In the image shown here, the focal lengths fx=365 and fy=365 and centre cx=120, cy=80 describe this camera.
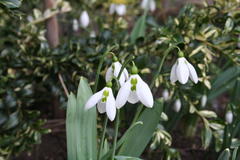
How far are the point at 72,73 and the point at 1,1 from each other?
27.1 inches

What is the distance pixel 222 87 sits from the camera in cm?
202

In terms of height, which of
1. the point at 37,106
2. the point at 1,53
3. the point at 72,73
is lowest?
the point at 37,106

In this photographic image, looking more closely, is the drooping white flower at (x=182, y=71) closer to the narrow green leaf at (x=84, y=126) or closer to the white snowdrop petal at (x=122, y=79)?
the white snowdrop petal at (x=122, y=79)

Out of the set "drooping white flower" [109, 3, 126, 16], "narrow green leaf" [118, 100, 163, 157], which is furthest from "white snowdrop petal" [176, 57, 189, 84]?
"drooping white flower" [109, 3, 126, 16]

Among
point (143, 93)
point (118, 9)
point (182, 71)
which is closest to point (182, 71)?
point (182, 71)

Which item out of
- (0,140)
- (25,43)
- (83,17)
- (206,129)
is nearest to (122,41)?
(83,17)

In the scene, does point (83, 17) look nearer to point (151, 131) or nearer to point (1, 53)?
point (1, 53)

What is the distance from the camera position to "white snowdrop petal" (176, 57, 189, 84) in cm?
113

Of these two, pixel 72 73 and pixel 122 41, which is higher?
pixel 122 41

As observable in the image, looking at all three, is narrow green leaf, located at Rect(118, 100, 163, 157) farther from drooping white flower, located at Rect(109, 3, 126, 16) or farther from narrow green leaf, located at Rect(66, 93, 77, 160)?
drooping white flower, located at Rect(109, 3, 126, 16)

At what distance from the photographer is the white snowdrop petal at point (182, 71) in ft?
3.70

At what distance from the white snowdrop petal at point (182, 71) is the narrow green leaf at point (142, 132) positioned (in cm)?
25

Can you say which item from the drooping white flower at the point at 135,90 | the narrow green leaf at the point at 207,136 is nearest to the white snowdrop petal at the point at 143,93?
the drooping white flower at the point at 135,90

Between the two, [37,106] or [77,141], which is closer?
[77,141]
